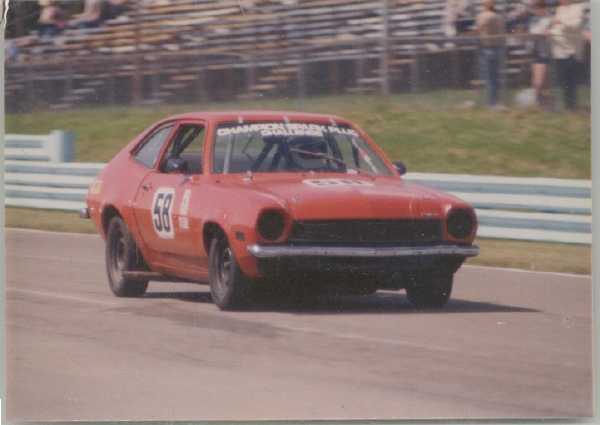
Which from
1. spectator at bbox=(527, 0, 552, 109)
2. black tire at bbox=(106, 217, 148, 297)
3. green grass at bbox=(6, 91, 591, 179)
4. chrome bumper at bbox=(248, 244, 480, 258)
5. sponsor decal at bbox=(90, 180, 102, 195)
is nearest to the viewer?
chrome bumper at bbox=(248, 244, 480, 258)

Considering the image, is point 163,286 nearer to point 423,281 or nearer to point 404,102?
point 423,281

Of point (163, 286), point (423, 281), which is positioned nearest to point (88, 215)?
point (163, 286)

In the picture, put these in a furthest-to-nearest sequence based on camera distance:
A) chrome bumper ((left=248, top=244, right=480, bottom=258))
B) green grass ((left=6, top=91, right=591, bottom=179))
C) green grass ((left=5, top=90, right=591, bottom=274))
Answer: green grass ((left=6, top=91, right=591, bottom=179)) < green grass ((left=5, top=90, right=591, bottom=274)) < chrome bumper ((left=248, top=244, right=480, bottom=258))

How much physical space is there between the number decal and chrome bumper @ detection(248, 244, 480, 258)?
109 cm

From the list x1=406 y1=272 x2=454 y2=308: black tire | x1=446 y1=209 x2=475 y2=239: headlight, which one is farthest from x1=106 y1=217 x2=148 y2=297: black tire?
x1=446 y1=209 x2=475 y2=239: headlight

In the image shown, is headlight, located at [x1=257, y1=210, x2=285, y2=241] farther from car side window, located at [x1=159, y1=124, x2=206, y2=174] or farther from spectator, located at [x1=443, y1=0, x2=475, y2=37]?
spectator, located at [x1=443, y1=0, x2=475, y2=37]

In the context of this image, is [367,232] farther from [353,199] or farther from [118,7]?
[118,7]

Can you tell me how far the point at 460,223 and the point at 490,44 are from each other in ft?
10.3

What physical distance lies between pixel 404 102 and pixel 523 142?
1.67 meters

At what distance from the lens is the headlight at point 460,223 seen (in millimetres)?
8609

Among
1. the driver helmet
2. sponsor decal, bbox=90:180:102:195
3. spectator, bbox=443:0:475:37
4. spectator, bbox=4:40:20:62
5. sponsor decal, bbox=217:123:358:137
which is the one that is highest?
spectator, bbox=4:40:20:62

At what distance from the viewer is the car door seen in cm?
902

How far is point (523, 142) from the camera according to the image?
13.4 metres

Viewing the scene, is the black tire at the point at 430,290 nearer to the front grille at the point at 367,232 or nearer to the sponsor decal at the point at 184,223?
the front grille at the point at 367,232
